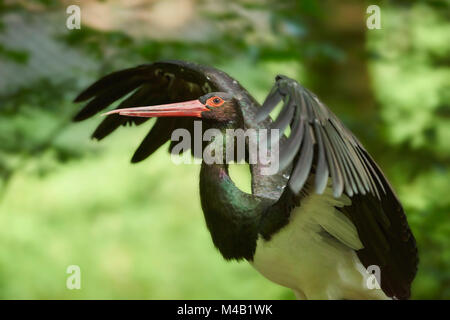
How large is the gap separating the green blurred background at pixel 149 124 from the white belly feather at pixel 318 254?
1.17 meters

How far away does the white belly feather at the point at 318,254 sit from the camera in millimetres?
2014

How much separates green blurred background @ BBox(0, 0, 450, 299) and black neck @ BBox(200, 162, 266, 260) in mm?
1356

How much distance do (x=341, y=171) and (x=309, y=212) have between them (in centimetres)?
30

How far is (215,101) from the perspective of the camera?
211 cm

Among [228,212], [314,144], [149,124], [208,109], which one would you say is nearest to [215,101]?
[208,109]

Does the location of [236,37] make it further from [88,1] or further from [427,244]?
[427,244]

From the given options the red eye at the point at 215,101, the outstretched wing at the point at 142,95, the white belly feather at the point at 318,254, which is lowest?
the white belly feather at the point at 318,254

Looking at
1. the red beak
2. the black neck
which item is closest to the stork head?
the red beak

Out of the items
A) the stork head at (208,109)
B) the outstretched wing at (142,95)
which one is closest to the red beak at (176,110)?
the stork head at (208,109)

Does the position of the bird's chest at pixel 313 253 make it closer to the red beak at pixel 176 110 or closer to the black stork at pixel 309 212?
the black stork at pixel 309 212

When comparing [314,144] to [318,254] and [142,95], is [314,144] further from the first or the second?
[142,95]

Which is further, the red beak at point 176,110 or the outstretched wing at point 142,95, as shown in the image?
the outstretched wing at point 142,95

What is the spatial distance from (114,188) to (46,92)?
7.41ft

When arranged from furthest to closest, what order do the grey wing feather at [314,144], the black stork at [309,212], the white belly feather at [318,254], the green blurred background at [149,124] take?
the green blurred background at [149,124], the white belly feather at [318,254], the black stork at [309,212], the grey wing feather at [314,144]
